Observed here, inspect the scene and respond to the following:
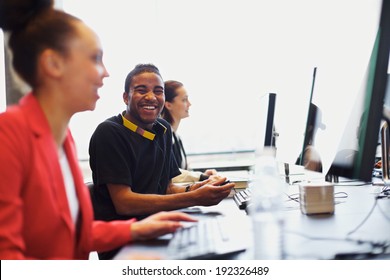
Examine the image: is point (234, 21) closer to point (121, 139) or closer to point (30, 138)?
point (121, 139)

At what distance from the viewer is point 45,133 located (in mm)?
617

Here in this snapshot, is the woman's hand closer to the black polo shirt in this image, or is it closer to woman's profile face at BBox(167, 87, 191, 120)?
the black polo shirt

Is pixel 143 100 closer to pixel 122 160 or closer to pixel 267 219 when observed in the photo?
pixel 122 160

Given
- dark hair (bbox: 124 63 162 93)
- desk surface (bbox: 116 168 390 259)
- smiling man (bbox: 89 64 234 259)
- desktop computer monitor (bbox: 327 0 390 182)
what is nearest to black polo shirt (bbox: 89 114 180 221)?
smiling man (bbox: 89 64 234 259)

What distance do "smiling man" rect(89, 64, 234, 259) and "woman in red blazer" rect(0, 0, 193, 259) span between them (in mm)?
385

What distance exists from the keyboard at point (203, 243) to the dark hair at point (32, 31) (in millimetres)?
400

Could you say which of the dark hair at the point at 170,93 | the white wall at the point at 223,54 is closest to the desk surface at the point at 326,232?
the white wall at the point at 223,54

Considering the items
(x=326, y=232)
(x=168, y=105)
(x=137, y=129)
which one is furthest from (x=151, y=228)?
(x=168, y=105)

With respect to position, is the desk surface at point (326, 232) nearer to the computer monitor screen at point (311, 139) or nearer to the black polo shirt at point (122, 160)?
the computer monitor screen at point (311, 139)

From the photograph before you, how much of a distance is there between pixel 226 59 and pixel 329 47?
5.32 ft

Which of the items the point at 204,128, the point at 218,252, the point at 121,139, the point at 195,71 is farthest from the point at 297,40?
the point at 218,252

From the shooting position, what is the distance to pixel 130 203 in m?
1.12

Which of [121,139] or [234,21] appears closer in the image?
[121,139]

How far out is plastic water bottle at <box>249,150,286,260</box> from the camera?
2.23 ft
